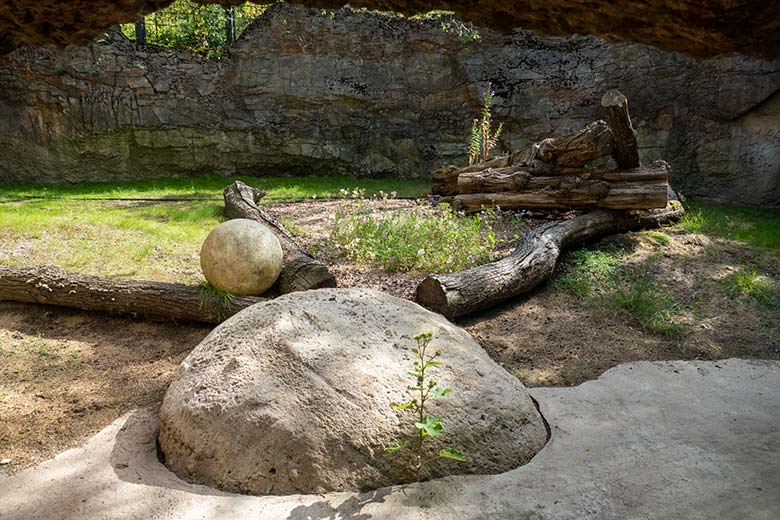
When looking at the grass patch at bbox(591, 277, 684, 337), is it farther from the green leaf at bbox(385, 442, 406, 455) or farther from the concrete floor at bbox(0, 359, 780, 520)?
the green leaf at bbox(385, 442, 406, 455)

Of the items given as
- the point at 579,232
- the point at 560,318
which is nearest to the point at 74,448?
the point at 560,318

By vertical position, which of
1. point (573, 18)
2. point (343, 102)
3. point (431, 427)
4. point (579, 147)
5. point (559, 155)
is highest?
point (573, 18)

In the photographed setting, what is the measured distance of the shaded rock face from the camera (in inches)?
62.2

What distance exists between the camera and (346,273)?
6762 millimetres

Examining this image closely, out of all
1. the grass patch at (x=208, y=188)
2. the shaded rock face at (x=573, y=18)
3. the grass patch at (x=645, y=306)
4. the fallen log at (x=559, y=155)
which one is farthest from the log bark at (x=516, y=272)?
the grass patch at (x=208, y=188)

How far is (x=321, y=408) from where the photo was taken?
10.2 ft

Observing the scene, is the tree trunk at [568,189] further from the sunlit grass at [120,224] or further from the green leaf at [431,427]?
the green leaf at [431,427]

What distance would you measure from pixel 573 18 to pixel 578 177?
6.91 m

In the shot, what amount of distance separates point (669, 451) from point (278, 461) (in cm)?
213

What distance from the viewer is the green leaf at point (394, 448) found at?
113 inches

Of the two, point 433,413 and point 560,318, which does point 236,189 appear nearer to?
point 560,318

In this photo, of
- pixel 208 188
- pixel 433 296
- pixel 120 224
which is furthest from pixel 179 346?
pixel 208 188

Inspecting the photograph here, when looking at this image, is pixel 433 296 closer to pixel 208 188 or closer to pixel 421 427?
pixel 421 427

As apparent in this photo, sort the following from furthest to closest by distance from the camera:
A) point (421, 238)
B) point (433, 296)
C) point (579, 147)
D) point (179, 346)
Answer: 1. point (579, 147)
2. point (421, 238)
3. point (433, 296)
4. point (179, 346)
